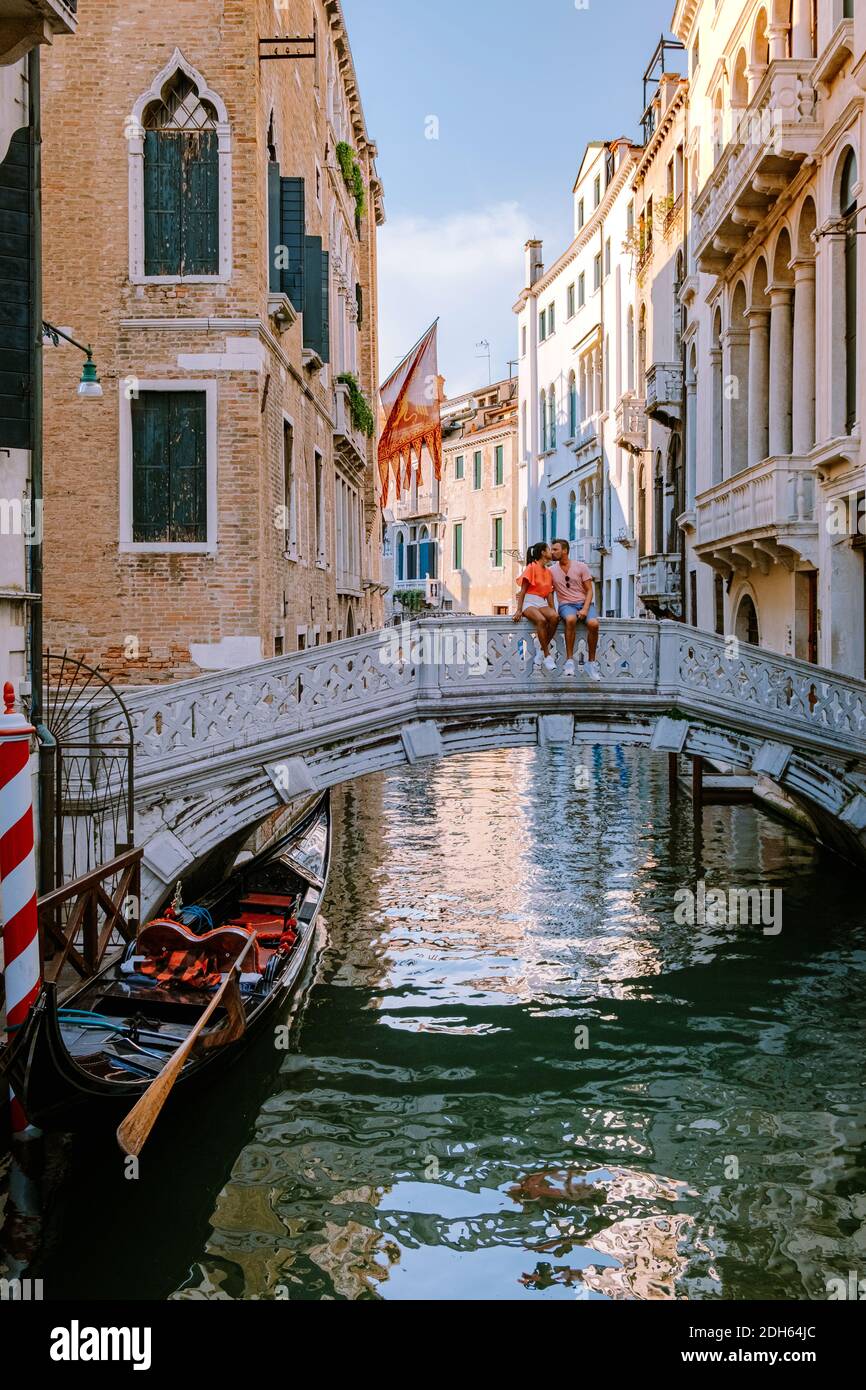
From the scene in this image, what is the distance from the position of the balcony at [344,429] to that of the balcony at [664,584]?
19.2ft

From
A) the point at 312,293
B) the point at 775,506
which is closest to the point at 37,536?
the point at 312,293

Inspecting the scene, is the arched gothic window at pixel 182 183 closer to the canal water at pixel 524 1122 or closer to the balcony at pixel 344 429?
the canal water at pixel 524 1122

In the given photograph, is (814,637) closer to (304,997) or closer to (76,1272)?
(304,997)

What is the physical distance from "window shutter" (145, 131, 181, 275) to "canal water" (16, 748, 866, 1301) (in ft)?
21.3

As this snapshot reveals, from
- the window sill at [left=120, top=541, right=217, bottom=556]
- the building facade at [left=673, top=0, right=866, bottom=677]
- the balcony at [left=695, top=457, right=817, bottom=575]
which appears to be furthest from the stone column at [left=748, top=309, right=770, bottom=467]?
the window sill at [left=120, top=541, right=217, bottom=556]

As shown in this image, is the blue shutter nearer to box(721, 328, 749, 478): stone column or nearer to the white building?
box(721, 328, 749, 478): stone column

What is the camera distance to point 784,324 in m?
16.9

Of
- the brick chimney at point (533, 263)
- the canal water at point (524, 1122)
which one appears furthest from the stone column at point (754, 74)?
the brick chimney at point (533, 263)

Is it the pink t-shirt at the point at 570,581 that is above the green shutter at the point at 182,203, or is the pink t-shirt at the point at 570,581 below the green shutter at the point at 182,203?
below

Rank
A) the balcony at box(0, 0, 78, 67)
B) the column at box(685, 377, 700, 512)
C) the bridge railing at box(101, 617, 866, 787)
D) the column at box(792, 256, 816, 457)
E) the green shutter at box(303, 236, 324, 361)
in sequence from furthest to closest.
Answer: the column at box(685, 377, 700, 512) < the column at box(792, 256, 816, 457) < the green shutter at box(303, 236, 324, 361) < the bridge railing at box(101, 617, 866, 787) < the balcony at box(0, 0, 78, 67)

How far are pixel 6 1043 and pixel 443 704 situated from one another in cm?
532

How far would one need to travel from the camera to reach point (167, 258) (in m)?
12.8

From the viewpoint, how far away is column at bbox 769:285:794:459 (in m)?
16.9

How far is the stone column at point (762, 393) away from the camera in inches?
716
